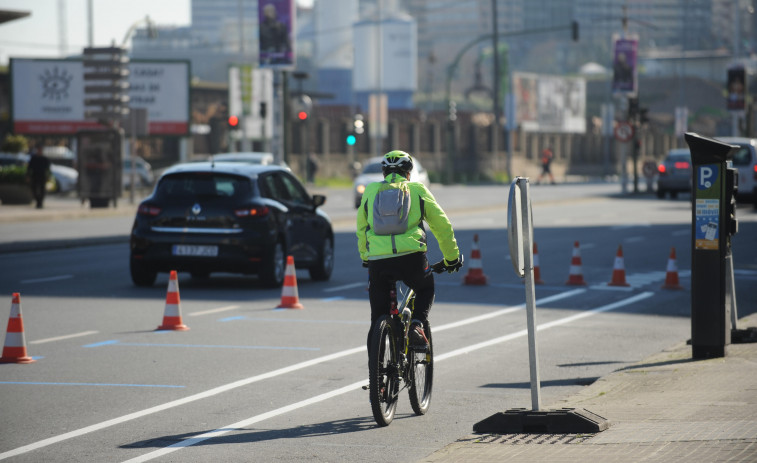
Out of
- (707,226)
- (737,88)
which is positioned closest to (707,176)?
(707,226)

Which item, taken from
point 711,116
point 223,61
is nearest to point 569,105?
point 711,116

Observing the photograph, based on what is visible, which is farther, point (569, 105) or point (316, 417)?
point (569, 105)

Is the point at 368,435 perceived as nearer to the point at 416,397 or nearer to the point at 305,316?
the point at 416,397

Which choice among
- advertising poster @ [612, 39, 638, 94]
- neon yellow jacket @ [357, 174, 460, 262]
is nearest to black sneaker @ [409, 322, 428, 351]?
neon yellow jacket @ [357, 174, 460, 262]

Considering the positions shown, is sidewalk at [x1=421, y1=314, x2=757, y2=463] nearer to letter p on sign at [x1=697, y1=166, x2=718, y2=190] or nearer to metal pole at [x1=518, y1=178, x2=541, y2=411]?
metal pole at [x1=518, y1=178, x2=541, y2=411]

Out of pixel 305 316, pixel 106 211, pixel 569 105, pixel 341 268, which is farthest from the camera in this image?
pixel 569 105

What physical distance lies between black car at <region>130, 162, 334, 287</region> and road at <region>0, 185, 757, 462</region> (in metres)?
0.38

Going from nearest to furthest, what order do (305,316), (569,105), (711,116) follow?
(305,316) → (569,105) → (711,116)

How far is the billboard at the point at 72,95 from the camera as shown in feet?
210

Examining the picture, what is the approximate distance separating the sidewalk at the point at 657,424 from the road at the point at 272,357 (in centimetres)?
41

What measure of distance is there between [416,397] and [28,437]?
239 centimetres

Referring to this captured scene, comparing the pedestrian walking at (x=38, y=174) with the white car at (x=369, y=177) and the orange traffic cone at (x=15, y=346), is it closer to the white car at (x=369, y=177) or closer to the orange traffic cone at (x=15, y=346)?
the white car at (x=369, y=177)

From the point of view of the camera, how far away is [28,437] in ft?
25.5

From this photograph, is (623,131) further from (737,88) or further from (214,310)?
(214,310)
